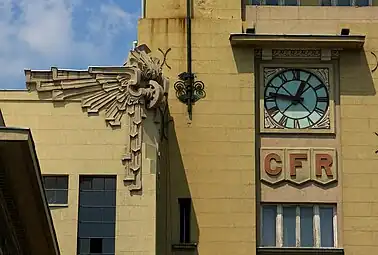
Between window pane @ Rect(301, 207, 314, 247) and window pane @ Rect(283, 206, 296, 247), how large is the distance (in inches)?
11.0

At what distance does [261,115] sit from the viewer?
34.2 metres

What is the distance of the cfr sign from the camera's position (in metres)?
33.5

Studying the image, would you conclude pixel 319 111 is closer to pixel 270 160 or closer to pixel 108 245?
pixel 270 160

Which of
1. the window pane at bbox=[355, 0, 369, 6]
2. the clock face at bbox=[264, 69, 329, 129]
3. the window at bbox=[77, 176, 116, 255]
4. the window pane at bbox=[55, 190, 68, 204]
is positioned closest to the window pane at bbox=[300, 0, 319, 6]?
the window pane at bbox=[355, 0, 369, 6]

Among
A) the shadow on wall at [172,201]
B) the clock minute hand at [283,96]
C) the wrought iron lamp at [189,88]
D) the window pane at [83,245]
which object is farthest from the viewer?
the clock minute hand at [283,96]

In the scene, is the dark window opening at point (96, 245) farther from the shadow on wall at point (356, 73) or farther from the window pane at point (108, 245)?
the shadow on wall at point (356, 73)

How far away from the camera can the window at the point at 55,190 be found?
3031 centimetres

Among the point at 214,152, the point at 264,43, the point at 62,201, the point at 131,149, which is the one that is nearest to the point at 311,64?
the point at 264,43

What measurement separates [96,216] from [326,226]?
24.6 feet

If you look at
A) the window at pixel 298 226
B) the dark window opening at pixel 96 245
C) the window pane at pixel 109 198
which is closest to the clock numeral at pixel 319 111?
the window at pixel 298 226

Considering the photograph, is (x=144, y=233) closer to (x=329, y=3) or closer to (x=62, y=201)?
(x=62, y=201)

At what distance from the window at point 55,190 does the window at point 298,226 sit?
6591 mm

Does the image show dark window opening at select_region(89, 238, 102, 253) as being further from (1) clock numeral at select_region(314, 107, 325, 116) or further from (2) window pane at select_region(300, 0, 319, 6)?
(2) window pane at select_region(300, 0, 319, 6)

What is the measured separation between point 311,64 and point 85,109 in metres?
7.91
